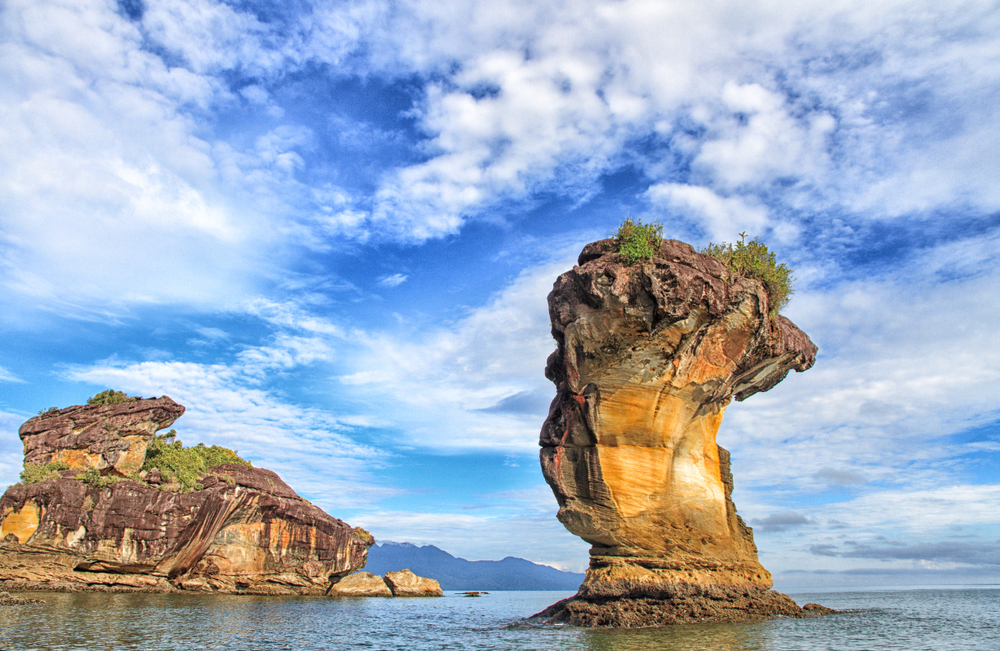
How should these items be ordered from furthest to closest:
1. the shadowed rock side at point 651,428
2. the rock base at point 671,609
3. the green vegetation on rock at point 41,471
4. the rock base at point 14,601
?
the green vegetation on rock at point 41,471
the rock base at point 14,601
the shadowed rock side at point 651,428
the rock base at point 671,609

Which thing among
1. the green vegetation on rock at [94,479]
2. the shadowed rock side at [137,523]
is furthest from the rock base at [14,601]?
the green vegetation on rock at [94,479]

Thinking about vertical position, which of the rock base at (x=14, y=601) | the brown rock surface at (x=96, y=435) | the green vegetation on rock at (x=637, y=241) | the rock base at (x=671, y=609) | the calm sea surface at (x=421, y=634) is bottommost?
the rock base at (x=14, y=601)

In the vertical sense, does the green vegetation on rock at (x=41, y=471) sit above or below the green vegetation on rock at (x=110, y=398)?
below

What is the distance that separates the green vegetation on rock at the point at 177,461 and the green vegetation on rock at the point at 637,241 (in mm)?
40199

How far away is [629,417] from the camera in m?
22.2

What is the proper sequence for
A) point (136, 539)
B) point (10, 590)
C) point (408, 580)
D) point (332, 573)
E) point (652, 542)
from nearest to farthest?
point (652, 542)
point (10, 590)
point (136, 539)
point (332, 573)
point (408, 580)

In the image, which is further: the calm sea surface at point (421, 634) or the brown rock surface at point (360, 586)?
the brown rock surface at point (360, 586)

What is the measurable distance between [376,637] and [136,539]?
94.5ft

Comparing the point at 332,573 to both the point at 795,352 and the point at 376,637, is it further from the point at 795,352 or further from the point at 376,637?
the point at 795,352

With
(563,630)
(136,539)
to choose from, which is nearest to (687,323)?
(563,630)

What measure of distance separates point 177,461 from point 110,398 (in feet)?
25.7

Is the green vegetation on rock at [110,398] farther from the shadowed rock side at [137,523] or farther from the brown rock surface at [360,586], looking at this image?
the brown rock surface at [360,586]

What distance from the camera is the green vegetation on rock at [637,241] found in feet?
66.5

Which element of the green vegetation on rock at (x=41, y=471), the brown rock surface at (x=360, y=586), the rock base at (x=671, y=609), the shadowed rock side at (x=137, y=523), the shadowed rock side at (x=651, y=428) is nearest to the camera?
the rock base at (x=671, y=609)
